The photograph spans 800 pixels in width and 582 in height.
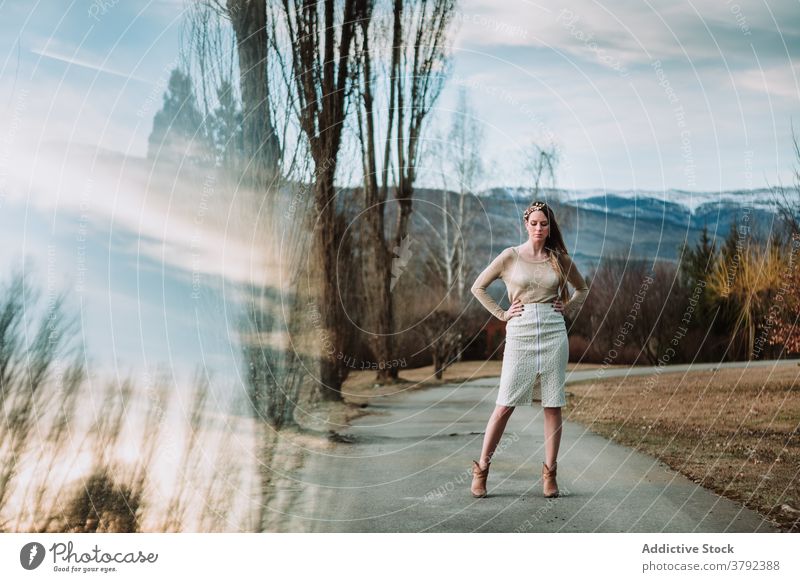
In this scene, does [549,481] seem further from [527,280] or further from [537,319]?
[527,280]

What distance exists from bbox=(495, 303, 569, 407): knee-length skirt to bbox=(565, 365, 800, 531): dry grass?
1441 millimetres

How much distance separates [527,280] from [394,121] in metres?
3.45

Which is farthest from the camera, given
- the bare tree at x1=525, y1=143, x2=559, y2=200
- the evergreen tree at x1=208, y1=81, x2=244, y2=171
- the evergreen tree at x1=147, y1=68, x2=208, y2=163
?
the bare tree at x1=525, y1=143, x2=559, y2=200

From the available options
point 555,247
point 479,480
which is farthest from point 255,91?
point 479,480

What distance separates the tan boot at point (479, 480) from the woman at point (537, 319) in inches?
4.5

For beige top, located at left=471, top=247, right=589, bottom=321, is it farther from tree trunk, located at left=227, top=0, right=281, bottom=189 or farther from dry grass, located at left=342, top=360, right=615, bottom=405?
dry grass, located at left=342, top=360, right=615, bottom=405

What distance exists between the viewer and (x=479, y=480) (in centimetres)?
607

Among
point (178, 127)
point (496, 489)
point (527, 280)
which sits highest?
point (178, 127)

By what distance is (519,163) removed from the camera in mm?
8586

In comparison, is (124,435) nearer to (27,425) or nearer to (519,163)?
(27,425)

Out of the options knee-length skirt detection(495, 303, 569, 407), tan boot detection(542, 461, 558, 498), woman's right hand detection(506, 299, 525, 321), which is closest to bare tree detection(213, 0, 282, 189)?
woman's right hand detection(506, 299, 525, 321)

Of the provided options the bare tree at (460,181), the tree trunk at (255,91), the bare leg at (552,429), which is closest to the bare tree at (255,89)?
the tree trunk at (255,91)

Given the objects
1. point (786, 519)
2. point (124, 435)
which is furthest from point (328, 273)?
point (786, 519)

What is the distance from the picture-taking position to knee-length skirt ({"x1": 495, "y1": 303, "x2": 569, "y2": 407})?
19.1 ft
